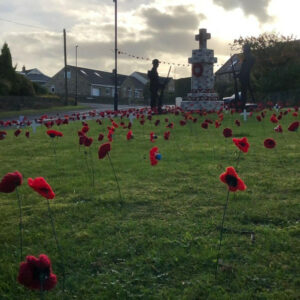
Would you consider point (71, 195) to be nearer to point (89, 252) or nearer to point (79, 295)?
point (89, 252)

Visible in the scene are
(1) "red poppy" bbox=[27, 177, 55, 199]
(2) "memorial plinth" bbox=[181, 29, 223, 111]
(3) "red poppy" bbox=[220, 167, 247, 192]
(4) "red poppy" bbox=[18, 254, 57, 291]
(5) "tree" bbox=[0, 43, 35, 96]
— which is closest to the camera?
(4) "red poppy" bbox=[18, 254, 57, 291]

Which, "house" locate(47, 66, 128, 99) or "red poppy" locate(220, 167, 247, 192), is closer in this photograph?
"red poppy" locate(220, 167, 247, 192)

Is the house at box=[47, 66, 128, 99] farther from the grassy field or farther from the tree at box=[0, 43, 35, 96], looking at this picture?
the grassy field

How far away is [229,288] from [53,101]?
37216 millimetres

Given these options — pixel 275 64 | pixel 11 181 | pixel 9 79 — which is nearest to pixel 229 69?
pixel 275 64

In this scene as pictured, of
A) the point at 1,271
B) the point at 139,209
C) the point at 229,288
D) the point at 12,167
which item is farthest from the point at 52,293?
the point at 12,167

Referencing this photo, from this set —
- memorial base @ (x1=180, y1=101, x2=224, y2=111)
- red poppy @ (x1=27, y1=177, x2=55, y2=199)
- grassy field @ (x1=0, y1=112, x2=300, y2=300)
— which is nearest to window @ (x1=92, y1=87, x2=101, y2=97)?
memorial base @ (x1=180, y1=101, x2=224, y2=111)

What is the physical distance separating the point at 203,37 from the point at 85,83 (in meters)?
44.3

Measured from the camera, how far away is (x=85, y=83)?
64.8 meters

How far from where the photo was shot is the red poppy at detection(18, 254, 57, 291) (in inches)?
65.2

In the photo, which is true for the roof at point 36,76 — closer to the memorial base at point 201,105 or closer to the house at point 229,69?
the house at point 229,69

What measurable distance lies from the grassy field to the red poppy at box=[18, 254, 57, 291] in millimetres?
866

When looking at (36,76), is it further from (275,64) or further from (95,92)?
(275,64)

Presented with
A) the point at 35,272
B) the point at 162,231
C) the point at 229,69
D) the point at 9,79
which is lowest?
the point at 162,231
